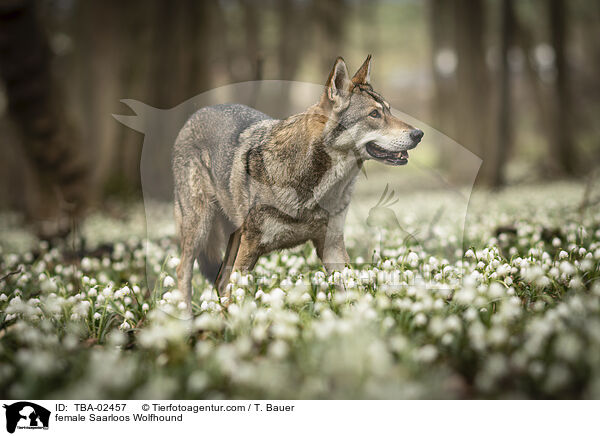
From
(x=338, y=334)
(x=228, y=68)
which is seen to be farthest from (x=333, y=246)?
(x=228, y=68)

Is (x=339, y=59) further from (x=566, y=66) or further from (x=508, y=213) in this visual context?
(x=566, y=66)

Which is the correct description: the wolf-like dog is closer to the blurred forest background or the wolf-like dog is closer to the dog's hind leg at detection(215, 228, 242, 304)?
the dog's hind leg at detection(215, 228, 242, 304)

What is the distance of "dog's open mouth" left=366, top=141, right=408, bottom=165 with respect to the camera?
10.5ft

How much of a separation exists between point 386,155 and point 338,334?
1.49m

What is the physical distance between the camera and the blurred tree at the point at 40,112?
712 cm

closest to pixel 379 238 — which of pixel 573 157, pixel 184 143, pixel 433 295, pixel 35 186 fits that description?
pixel 433 295

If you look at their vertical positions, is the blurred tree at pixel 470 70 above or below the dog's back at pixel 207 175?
above

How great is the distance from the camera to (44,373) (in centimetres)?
218

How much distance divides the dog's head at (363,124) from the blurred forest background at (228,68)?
0.42m

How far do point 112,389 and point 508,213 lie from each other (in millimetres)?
6231

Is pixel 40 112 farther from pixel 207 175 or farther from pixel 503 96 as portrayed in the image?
pixel 503 96

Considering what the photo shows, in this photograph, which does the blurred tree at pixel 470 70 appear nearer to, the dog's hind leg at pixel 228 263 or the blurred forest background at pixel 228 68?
the blurred forest background at pixel 228 68
